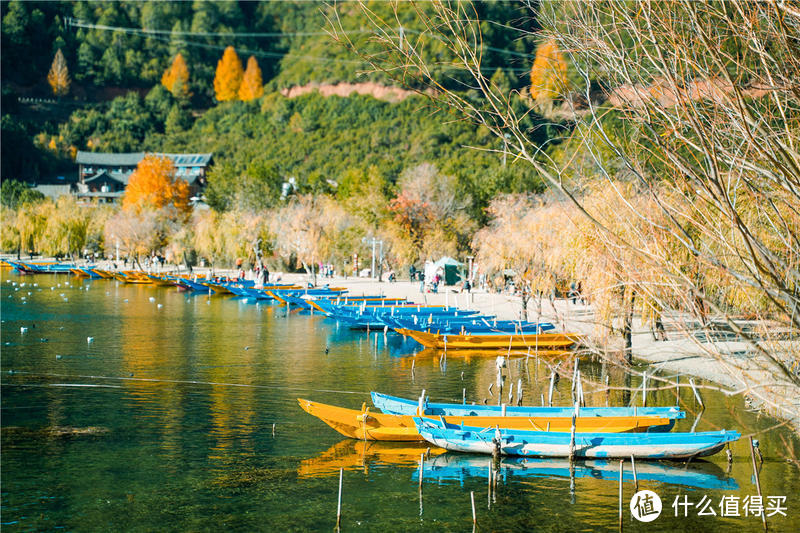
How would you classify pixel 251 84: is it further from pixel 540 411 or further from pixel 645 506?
pixel 645 506

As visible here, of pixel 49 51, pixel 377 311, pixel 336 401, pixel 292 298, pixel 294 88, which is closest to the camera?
pixel 336 401

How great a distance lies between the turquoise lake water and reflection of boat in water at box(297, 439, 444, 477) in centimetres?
6

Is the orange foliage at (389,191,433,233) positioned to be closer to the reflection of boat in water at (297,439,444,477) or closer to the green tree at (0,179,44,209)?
the reflection of boat in water at (297,439,444,477)

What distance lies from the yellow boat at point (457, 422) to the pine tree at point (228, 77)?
547 feet

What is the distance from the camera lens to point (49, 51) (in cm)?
18775

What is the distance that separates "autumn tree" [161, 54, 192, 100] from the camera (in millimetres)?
180750

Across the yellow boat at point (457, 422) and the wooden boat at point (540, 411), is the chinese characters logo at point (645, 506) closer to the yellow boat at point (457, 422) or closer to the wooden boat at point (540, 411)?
the yellow boat at point (457, 422)

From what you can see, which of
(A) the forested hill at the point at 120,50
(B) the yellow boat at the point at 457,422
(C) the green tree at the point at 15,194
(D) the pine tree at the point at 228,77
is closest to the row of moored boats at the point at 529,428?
(B) the yellow boat at the point at 457,422

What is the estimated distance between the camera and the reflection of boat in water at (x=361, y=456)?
61.3ft

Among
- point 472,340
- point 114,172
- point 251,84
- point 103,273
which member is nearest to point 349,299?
point 472,340

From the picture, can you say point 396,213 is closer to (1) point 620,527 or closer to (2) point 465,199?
(2) point 465,199

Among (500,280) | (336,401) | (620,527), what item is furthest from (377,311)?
(620,527)

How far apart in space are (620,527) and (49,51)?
199 metres

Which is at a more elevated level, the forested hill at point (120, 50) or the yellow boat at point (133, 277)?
the forested hill at point (120, 50)
